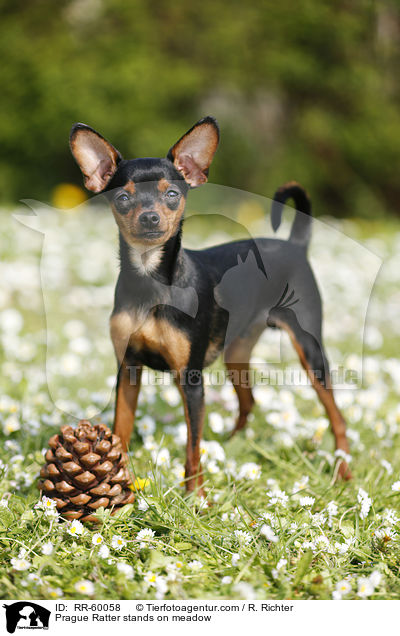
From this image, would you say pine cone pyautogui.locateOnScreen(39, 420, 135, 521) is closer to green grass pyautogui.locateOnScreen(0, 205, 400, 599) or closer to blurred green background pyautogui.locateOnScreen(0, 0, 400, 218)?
green grass pyautogui.locateOnScreen(0, 205, 400, 599)

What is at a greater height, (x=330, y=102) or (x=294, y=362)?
(x=330, y=102)

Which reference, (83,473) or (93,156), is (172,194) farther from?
(83,473)

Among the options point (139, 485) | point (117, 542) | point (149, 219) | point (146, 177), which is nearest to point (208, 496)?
point (139, 485)

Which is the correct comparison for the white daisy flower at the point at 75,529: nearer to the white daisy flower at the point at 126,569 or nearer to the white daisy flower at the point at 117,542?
the white daisy flower at the point at 117,542

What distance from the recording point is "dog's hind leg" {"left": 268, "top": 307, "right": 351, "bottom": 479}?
2926 mm

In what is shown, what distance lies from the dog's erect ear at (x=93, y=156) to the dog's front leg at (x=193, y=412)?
0.85m

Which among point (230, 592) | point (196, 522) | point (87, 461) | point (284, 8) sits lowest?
point (230, 592)

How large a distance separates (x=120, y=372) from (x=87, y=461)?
422 millimetres

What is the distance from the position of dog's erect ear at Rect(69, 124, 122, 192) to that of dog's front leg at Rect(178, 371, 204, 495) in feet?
2.80

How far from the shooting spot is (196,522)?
231cm

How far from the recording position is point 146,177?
209cm

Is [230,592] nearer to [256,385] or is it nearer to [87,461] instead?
[87,461]

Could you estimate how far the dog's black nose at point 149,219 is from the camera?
2.04 metres

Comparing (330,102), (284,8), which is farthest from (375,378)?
(284,8)
